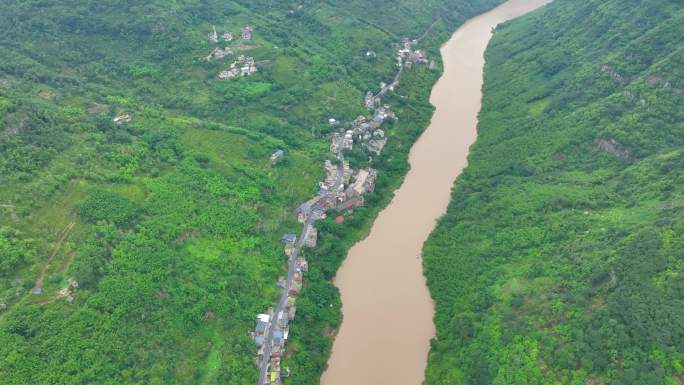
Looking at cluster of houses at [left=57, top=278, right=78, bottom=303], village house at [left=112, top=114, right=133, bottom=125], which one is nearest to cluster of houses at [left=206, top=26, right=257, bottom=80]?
village house at [left=112, top=114, right=133, bottom=125]

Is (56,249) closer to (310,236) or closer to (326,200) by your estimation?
(310,236)

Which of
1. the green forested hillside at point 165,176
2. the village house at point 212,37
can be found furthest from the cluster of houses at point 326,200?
the village house at point 212,37

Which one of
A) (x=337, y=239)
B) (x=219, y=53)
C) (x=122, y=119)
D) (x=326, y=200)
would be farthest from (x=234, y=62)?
(x=337, y=239)

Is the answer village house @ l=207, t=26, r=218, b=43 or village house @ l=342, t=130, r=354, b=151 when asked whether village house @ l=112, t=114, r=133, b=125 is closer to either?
village house @ l=207, t=26, r=218, b=43

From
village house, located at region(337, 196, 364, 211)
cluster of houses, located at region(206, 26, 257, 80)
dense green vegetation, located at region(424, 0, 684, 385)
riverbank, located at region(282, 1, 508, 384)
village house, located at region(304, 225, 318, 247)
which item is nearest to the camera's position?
dense green vegetation, located at region(424, 0, 684, 385)

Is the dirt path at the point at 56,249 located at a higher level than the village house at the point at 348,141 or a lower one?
lower

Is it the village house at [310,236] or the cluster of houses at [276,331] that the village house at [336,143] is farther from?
the cluster of houses at [276,331]

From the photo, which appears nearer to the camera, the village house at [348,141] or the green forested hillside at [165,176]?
the green forested hillside at [165,176]
